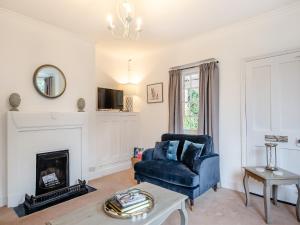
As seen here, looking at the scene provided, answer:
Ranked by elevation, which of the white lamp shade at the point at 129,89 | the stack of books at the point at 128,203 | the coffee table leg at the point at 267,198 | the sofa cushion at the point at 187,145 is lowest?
the coffee table leg at the point at 267,198

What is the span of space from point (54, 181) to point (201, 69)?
10.0 ft

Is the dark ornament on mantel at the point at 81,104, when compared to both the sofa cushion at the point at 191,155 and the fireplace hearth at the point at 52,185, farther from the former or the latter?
the sofa cushion at the point at 191,155

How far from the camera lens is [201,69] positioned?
3295 mm

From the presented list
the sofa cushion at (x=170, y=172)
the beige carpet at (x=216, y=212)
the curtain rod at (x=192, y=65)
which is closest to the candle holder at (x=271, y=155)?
the beige carpet at (x=216, y=212)

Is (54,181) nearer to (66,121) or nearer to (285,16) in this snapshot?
(66,121)

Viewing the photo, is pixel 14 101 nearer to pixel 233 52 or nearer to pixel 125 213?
pixel 125 213

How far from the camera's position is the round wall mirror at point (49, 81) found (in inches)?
111

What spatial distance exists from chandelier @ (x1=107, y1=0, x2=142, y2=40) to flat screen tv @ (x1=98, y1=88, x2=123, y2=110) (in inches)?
47.3

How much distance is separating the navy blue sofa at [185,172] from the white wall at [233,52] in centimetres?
33

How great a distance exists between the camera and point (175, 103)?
3652 millimetres

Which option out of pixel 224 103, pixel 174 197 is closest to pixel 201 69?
pixel 224 103

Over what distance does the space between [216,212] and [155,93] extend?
257 cm

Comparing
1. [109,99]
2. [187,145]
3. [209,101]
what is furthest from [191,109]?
[109,99]

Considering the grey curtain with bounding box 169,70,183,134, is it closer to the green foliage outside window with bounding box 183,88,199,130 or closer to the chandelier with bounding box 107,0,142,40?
the green foliage outside window with bounding box 183,88,199,130
